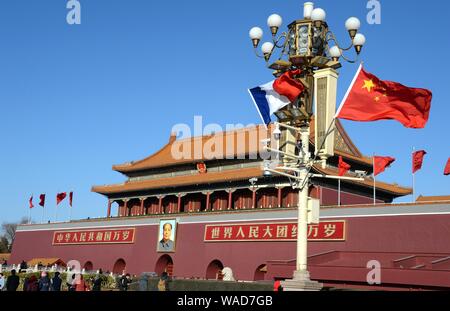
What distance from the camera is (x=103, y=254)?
40.2m

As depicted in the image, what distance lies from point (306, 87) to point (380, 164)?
1456cm

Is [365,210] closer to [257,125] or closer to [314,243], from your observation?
[314,243]

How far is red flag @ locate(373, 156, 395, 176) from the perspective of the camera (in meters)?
28.0

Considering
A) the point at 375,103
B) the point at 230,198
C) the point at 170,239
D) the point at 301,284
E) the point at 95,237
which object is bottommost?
the point at 301,284

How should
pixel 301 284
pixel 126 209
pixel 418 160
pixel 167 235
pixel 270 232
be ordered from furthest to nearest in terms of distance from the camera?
pixel 126 209 < pixel 167 235 < pixel 270 232 < pixel 418 160 < pixel 301 284

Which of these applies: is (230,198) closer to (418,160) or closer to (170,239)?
(170,239)

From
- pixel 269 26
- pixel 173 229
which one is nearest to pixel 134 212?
pixel 173 229

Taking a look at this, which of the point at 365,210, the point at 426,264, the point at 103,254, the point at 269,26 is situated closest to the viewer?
the point at 269,26

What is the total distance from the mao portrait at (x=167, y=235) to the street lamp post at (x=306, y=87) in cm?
2116

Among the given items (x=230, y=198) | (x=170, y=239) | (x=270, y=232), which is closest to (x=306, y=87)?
(x=270, y=232)

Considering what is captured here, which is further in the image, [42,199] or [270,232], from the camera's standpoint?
[42,199]

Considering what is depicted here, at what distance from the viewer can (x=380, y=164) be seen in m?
28.1

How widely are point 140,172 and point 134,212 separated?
3.09 meters
